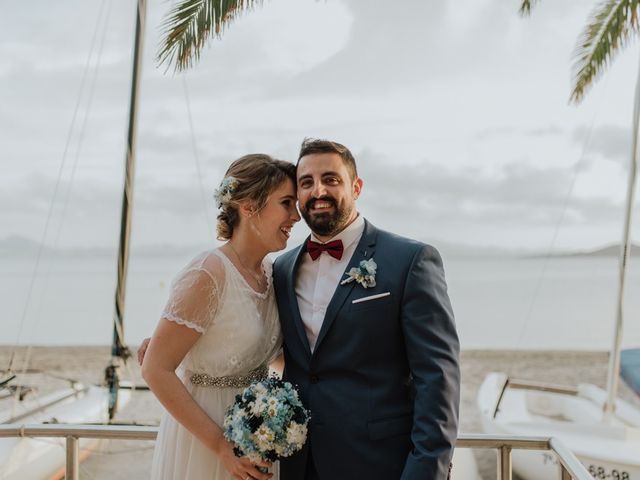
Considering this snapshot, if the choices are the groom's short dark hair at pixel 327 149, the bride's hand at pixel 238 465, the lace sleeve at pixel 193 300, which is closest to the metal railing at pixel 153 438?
the bride's hand at pixel 238 465

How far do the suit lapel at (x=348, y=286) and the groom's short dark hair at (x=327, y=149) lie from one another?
0.24m

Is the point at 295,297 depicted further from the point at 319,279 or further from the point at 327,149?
the point at 327,149

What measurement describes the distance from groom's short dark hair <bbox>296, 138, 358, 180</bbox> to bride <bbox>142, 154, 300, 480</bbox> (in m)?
0.11

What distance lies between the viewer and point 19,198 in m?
57.9

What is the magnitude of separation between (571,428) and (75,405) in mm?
6876

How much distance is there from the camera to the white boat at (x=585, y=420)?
7613 millimetres

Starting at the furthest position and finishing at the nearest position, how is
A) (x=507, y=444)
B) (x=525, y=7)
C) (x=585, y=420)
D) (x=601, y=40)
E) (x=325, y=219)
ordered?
(x=585, y=420)
(x=601, y=40)
(x=525, y=7)
(x=507, y=444)
(x=325, y=219)

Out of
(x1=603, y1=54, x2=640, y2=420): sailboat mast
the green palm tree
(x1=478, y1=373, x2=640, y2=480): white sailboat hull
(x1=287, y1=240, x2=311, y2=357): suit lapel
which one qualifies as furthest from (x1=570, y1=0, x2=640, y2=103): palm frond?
(x1=287, y1=240, x2=311, y2=357): suit lapel

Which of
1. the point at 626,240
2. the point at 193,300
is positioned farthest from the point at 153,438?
→ the point at 626,240

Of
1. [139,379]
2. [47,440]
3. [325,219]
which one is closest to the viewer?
[325,219]

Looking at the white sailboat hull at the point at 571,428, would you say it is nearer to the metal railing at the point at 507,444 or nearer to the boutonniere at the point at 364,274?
the metal railing at the point at 507,444

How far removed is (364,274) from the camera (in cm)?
221

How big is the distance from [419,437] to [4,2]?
869 inches

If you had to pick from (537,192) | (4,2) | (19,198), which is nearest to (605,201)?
(537,192)
